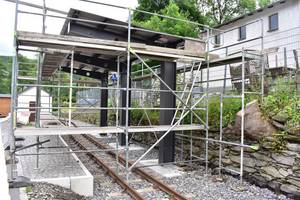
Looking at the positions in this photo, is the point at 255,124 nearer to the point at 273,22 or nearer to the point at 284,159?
the point at 284,159

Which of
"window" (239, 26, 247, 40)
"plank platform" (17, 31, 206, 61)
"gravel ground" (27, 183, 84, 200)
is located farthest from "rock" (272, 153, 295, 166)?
"window" (239, 26, 247, 40)

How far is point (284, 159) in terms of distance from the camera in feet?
21.8

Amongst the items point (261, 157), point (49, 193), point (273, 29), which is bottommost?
point (49, 193)

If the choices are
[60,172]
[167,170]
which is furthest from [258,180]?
[60,172]

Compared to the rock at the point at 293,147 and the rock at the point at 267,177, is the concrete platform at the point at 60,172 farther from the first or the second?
the rock at the point at 293,147

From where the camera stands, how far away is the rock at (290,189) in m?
6.25

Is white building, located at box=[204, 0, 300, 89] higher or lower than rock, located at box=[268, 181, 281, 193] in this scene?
higher

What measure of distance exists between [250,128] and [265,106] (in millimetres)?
772

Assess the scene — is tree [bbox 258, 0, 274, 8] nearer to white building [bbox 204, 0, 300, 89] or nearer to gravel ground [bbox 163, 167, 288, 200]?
white building [bbox 204, 0, 300, 89]

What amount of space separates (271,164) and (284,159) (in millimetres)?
414

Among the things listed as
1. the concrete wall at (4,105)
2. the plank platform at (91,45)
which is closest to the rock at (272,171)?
the plank platform at (91,45)

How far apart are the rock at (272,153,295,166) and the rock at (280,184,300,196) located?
1.60 ft

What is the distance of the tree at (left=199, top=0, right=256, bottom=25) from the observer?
33.6m

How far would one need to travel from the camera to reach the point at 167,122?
362 inches
